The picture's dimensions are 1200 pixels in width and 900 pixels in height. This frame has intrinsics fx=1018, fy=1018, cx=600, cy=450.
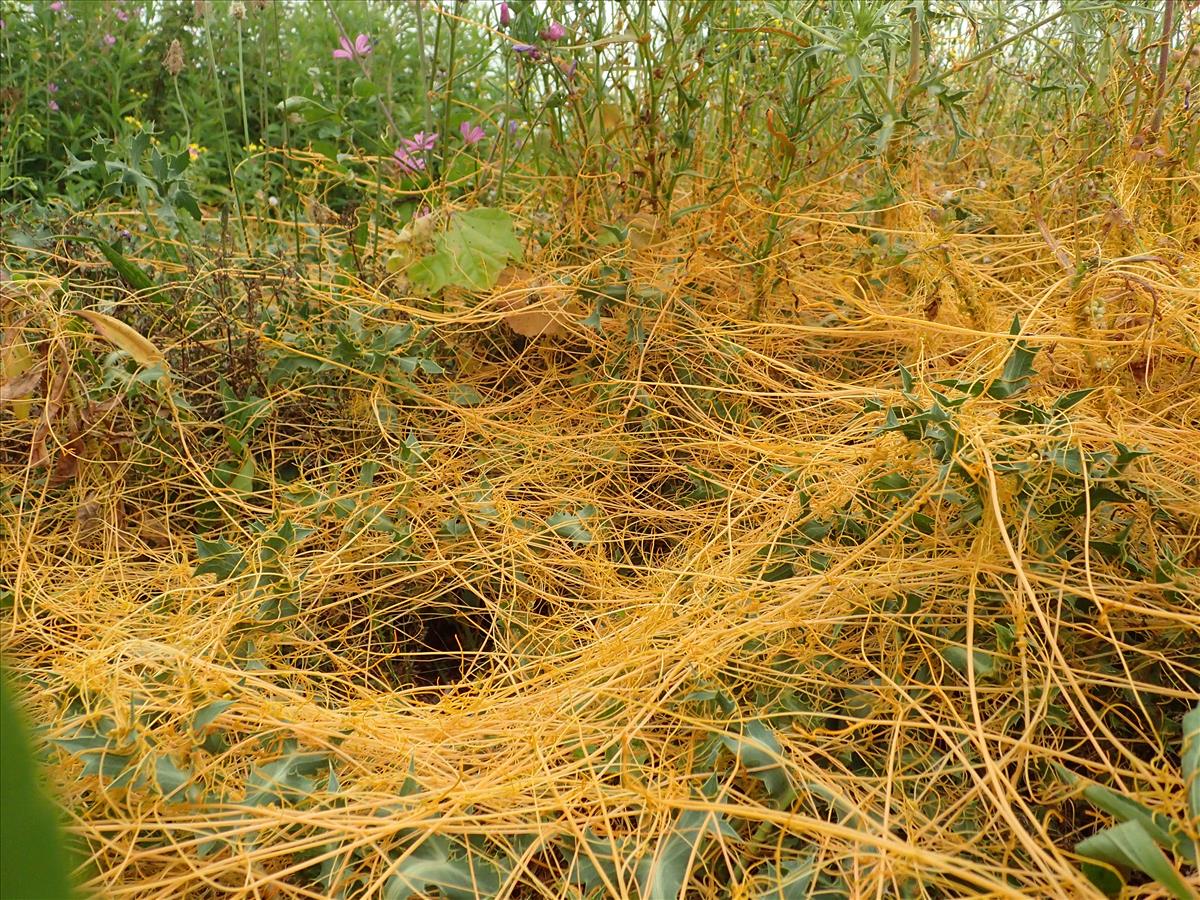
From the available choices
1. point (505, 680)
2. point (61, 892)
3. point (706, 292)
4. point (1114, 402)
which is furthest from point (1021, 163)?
point (61, 892)

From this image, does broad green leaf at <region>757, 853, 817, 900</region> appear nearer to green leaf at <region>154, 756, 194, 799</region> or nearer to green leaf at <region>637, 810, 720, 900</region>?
green leaf at <region>637, 810, 720, 900</region>

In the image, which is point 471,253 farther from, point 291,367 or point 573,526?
point 573,526

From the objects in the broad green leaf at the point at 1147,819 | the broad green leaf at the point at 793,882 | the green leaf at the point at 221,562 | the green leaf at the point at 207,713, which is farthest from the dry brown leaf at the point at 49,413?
the broad green leaf at the point at 1147,819

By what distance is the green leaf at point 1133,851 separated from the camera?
2.95 ft

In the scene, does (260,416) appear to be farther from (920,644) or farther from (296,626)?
(920,644)

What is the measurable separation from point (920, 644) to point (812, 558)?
256 millimetres

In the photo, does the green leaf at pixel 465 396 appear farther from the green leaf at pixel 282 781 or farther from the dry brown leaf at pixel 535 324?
the green leaf at pixel 282 781

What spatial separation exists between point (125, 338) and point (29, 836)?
6.02 feet

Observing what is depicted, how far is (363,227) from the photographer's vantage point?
98.3 inches

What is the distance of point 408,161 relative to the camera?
8.39 feet

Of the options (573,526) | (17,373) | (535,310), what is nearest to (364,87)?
(535,310)

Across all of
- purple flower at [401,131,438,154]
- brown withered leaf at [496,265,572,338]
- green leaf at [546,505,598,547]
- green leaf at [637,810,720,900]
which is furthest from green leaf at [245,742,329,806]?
purple flower at [401,131,438,154]

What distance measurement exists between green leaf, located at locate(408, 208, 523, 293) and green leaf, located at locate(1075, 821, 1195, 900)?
5.43 ft

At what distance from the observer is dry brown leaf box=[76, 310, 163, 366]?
74.5 inches
